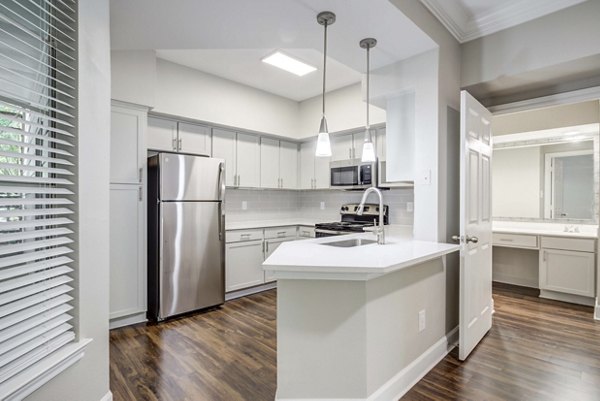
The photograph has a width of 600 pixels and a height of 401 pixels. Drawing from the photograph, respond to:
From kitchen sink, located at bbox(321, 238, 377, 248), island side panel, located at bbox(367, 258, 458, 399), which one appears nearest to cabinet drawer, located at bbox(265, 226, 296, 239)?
kitchen sink, located at bbox(321, 238, 377, 248)

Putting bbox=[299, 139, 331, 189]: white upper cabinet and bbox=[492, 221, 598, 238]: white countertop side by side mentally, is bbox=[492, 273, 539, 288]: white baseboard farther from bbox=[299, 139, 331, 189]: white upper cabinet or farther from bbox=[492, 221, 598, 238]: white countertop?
bbox=[299, 139, 331, 189]: white upper cabinet

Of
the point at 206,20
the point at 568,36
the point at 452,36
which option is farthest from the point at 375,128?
the point at 206,20

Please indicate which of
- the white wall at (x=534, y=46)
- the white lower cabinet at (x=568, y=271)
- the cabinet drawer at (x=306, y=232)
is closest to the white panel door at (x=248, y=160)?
the cabinet drawer at (x=306, y=232)

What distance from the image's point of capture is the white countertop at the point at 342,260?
1585 millimetres

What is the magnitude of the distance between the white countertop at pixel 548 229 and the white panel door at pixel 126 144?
4580 millimetres

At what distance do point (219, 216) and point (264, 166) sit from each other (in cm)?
130

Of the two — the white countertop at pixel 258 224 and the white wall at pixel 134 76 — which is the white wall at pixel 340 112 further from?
the white wall at pixel 134 76

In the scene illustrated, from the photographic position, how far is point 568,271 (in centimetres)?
372

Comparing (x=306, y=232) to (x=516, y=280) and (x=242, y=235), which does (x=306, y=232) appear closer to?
(x=242, y=235)

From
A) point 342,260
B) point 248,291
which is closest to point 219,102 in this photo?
point 248,291

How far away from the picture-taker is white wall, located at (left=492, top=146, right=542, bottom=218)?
4.38 m

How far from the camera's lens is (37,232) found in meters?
1.20

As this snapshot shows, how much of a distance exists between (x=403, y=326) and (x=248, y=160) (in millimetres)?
3101

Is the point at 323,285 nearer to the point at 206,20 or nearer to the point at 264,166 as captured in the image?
the point at 206,20
